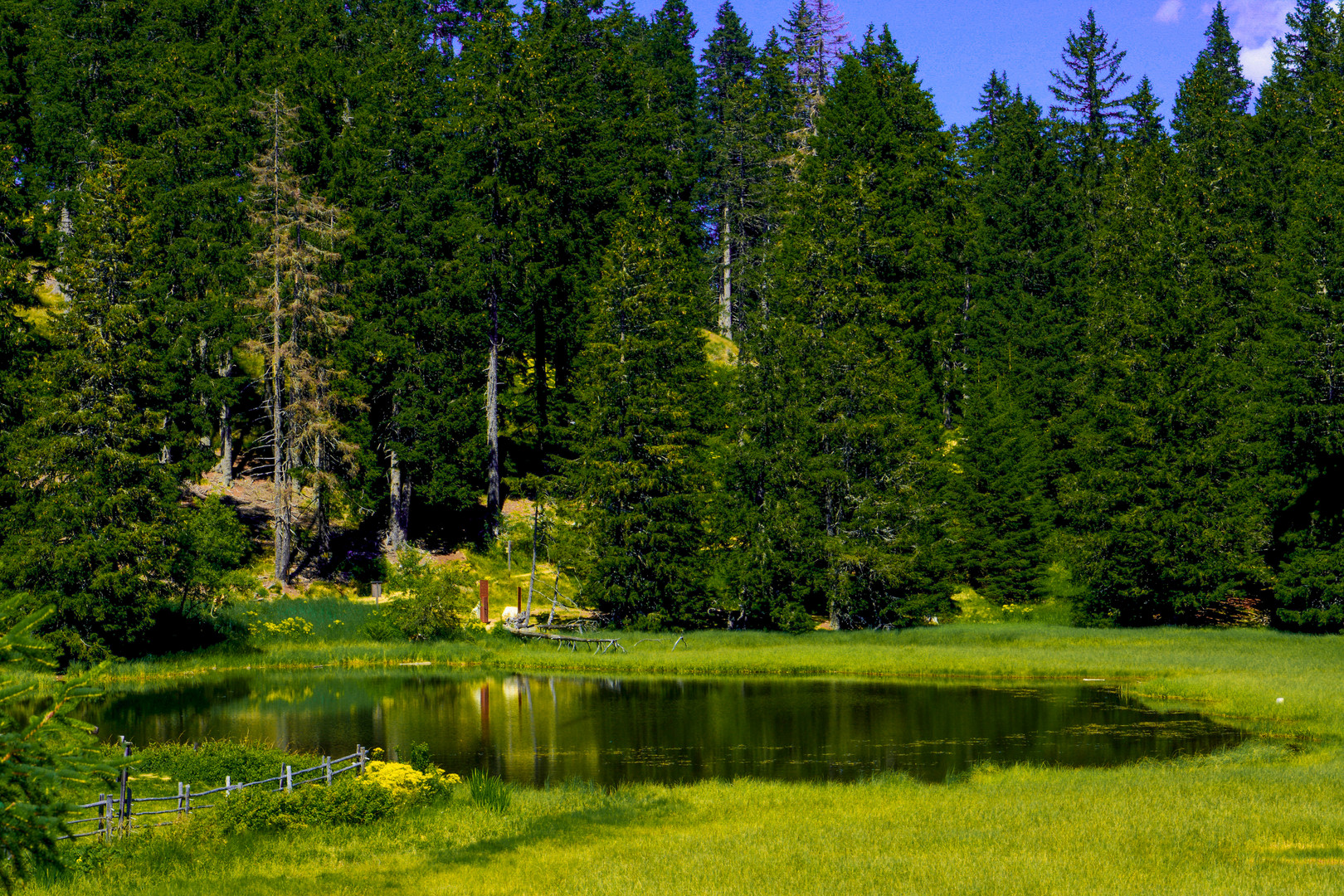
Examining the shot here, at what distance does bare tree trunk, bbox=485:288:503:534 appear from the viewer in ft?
208

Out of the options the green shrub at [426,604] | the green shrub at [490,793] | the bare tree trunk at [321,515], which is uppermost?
the bare tree trunk at [321,515]

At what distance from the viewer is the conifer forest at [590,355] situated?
48.7 metres

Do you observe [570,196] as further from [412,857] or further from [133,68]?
[412,857]

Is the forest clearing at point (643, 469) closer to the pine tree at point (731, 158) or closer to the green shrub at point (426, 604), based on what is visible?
the green shrub at point (426, 604)

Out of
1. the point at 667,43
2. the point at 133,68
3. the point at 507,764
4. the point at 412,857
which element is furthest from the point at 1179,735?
the point at 667,43

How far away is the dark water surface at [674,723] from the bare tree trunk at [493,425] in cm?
1955

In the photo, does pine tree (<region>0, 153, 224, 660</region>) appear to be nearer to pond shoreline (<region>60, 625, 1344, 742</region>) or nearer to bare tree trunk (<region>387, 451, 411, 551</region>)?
pond shoreline (<region>60, 625, 1344, 742</region>)

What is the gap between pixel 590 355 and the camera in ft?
191

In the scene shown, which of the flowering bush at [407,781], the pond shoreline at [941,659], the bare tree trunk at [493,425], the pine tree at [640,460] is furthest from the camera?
the bare tree trunk at [493,425]

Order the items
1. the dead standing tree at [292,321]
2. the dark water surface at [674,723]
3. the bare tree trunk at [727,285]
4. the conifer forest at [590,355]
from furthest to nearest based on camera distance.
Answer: the bare tree trunk at [727,285], the dead standing tree at [292,321], the conifer forest at [590,355], the dark water surface at [674,723]

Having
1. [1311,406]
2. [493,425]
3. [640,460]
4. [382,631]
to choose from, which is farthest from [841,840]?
[493,425]

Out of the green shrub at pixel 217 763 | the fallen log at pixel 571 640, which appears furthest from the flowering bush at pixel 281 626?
the green shrub at pixel 217 763

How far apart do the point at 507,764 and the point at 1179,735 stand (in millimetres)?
17910

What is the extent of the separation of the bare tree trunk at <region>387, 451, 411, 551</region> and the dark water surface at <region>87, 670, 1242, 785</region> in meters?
17.7
